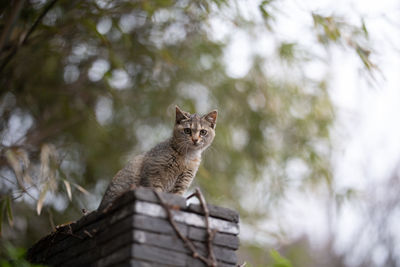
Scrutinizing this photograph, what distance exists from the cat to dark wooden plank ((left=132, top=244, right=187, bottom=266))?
702mm

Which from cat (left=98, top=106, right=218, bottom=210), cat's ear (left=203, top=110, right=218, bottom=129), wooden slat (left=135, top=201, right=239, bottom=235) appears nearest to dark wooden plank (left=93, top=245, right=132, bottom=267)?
wooden slat (left=135, top=201, right=239, bottom=235)

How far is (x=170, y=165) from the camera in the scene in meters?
2.29

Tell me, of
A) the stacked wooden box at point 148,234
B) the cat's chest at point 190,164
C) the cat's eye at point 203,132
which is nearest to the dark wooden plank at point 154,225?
the stacked wooden box at point 148,234

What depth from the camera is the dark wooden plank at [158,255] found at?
139 cm

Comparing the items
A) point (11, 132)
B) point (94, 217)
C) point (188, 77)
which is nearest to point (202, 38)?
point (188, 77)

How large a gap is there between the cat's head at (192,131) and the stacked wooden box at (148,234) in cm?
77

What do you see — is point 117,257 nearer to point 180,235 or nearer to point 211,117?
point 180,235

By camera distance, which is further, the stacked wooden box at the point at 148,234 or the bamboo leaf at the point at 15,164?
the bamboo leaf at the point at 15,164

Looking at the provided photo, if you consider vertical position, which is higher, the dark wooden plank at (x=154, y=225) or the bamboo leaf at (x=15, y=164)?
the bamboo leaf at (x=15, y=164)

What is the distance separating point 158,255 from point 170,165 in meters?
0.88

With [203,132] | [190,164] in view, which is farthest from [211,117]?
[190,164]

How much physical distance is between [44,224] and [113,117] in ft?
3.67

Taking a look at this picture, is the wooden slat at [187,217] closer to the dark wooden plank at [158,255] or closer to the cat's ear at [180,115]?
the dark wooden plank at [158,255]

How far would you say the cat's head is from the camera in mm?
2369
